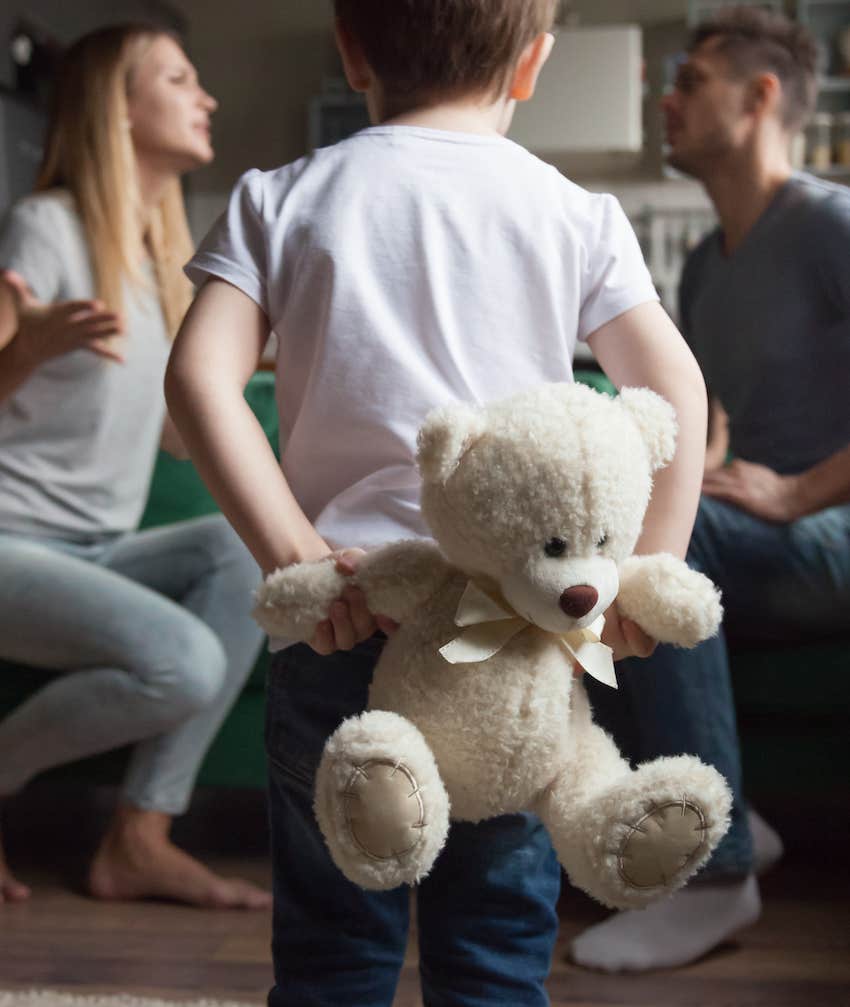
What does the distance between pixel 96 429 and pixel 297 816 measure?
1.01 metres

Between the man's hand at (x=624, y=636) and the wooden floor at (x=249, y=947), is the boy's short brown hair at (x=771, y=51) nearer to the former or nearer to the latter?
the wooden floor at (x=249, y=947)

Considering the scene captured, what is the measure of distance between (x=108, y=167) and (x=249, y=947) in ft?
3.55

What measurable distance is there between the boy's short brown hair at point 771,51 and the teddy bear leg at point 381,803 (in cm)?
160

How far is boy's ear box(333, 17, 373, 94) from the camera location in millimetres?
786

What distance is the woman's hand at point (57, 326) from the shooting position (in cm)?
124

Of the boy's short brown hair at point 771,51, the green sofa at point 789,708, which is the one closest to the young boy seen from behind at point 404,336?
the green sofa at point 789,708

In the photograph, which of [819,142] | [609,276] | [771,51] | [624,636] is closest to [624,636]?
[624,636]

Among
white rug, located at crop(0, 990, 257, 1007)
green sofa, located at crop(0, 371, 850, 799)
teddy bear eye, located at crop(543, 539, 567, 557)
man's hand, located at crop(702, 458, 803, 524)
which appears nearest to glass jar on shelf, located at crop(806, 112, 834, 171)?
green sofa, located at crop(0, 371, 850, 799)

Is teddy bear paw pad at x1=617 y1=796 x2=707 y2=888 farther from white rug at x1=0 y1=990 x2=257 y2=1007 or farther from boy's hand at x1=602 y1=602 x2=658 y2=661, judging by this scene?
white rug at x1=0 y1=990 x2=257 y2=1007

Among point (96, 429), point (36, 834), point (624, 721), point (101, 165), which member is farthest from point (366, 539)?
point (36, 834)

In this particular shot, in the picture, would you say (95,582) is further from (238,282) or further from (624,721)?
(238,282)

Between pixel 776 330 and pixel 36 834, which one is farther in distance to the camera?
pixel 36 834

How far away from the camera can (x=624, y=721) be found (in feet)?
4.55

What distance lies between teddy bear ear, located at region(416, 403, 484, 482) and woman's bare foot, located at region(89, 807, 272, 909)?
1.07 m
